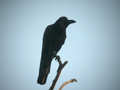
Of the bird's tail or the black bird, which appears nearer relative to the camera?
the bird's tail

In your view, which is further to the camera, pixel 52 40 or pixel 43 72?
pixel 52 40

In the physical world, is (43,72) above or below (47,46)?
below

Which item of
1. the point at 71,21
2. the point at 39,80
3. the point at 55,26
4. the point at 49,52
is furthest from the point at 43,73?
the point at 71,21

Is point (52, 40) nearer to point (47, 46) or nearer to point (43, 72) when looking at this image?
point (47, 46)

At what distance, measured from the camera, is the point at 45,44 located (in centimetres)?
210

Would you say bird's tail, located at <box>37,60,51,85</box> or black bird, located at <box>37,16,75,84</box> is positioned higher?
black bird, located at <box>37,16,75,84</box>

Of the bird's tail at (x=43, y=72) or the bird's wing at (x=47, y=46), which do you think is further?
the bird's wing at (x=47, y=46)

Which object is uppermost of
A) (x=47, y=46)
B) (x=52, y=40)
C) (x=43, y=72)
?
(x=52, y=40)

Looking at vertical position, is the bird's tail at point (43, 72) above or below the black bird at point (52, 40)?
below

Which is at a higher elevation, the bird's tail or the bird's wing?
the bird's wing

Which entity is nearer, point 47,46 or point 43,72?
point 43,72

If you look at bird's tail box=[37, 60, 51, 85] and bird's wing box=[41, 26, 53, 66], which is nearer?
bird's tail box=[37, 60, 51, 85]

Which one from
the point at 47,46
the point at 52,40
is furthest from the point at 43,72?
the point at 52,40

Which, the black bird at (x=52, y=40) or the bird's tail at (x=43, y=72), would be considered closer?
the bird's tail at (x=43, y=72)
